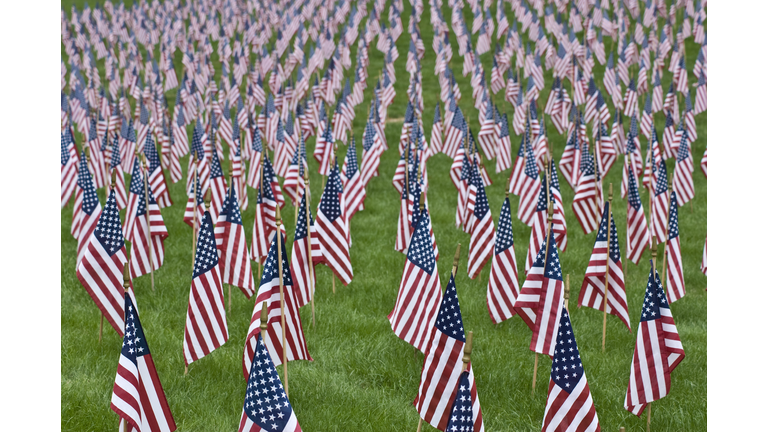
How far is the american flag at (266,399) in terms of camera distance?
196 inches

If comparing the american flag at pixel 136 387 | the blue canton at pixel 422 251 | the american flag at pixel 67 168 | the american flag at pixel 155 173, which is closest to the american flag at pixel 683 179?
the blue canton at pixel 422 251

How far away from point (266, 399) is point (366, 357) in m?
3.53

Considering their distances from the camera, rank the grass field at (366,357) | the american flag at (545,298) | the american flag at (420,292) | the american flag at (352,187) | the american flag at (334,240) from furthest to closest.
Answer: the american flag at (352,187) < the american flag at (334,240) < the american flag at (420,292) < the american flag at (545,298) < the grass field at (366,357)

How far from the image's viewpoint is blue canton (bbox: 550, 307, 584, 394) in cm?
577

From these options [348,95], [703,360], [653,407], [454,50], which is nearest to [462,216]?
[703,360]

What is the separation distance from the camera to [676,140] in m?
17.5

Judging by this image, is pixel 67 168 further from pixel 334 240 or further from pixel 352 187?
pixel 334 240

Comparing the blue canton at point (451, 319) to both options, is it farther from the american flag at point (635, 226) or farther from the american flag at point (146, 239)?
the american flag at point (635, 226)

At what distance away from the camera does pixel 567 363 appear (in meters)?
5.79

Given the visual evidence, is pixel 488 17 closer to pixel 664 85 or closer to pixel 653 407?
pixel 664 85

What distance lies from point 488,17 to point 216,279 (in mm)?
31813

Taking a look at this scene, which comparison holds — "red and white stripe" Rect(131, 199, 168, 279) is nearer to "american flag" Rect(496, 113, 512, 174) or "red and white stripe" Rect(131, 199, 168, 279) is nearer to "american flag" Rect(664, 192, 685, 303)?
"american flag" Rect(664, 192, 685, 303)

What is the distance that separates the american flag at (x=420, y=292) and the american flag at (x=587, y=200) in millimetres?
5552

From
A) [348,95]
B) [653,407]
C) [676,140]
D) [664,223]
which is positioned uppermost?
[348,95]
